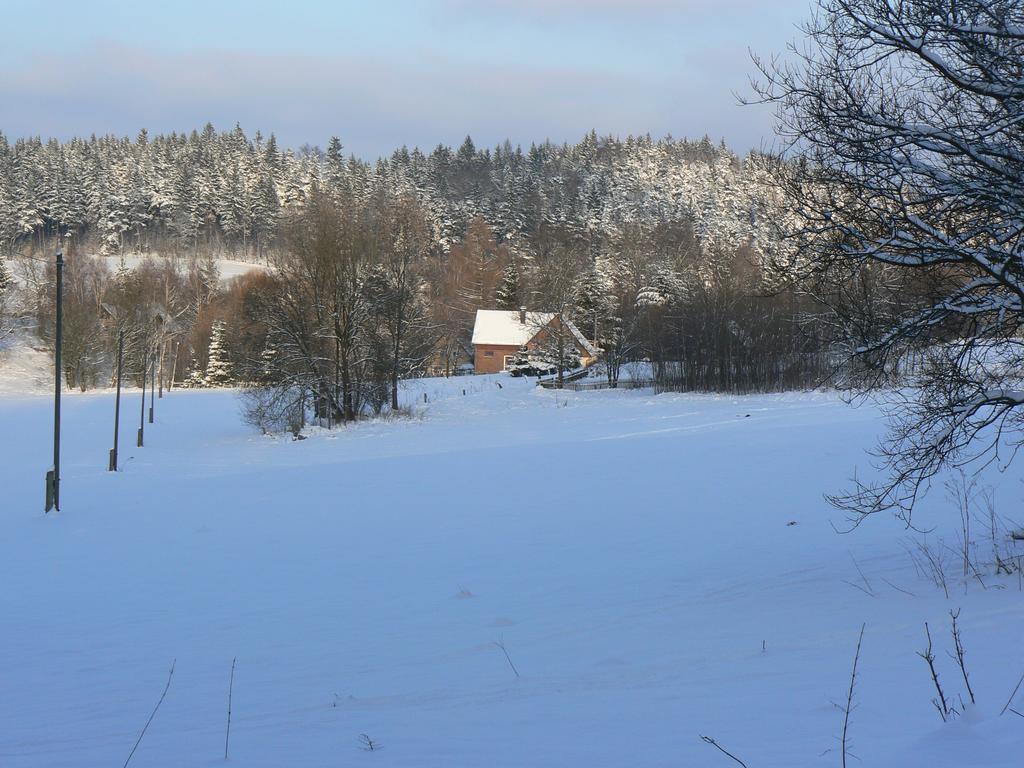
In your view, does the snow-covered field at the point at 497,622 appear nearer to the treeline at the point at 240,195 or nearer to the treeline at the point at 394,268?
the treeline at the point at 394,268

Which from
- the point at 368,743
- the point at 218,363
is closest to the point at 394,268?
the point at 218,363

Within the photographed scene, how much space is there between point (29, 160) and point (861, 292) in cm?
12885

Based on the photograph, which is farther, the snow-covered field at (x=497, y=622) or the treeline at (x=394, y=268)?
the treeline at (x=394, y=268)

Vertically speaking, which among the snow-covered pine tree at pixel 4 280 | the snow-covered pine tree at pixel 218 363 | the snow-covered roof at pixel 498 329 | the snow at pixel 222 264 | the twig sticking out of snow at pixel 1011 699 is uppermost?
the snow at pixel 222 264

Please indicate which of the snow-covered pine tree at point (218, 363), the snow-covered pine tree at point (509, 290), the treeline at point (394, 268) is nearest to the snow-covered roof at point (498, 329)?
the snow-covered pine tree at point (509, 290)

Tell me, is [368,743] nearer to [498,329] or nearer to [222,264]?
[498,329]

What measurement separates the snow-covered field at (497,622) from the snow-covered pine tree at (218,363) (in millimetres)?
48164

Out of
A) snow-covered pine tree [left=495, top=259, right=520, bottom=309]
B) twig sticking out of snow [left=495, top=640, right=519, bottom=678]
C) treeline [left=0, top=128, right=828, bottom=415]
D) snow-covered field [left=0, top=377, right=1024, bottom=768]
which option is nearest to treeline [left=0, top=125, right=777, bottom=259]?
treeline [left=0, top=128, right=828, bottom=415]

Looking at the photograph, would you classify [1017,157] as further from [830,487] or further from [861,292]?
[830,487]

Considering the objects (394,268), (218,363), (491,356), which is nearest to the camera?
(394,268)

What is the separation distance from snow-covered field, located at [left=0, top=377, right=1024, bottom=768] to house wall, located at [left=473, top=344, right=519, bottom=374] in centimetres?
5021

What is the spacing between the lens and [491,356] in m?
71.6

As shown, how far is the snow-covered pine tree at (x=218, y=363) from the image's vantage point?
67062mm

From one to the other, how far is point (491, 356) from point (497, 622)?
6412 centimetres
